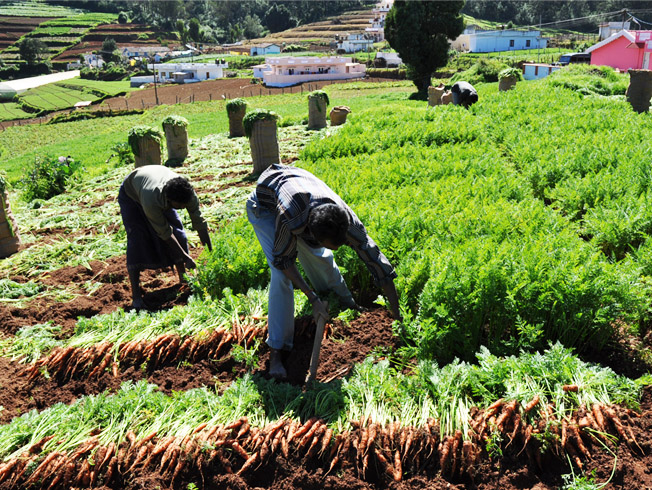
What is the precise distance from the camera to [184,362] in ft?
14.3

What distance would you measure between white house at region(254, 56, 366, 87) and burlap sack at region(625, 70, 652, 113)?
45.9m

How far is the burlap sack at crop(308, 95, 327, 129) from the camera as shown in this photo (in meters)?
15.8

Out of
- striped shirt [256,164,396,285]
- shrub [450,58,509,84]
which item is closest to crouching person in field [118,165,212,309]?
striped shirt [256,164,396,285]

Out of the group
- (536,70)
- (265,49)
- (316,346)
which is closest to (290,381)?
(316,346)

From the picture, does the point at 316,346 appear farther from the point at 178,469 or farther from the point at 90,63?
the point at 90,63

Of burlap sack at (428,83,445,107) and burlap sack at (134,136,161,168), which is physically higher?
burlap sack at (428,83,445,107)

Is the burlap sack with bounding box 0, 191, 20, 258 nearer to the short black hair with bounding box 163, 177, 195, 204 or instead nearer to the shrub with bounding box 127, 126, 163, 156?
the shrub with bounding box 127, 126, 163, 156

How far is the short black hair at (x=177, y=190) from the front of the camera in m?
4.94

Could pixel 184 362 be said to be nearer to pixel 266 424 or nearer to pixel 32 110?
pixel 266 424

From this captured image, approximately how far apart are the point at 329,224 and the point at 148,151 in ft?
32.7

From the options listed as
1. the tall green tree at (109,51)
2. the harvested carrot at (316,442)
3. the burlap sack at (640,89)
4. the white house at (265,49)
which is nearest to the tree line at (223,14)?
the tall green tree at (109,51)

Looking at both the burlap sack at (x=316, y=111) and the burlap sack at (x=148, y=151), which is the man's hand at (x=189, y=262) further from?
the burlap sack at (x=316, y=111)

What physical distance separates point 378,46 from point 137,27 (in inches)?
2208

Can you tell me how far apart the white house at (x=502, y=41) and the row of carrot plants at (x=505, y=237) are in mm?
65913
